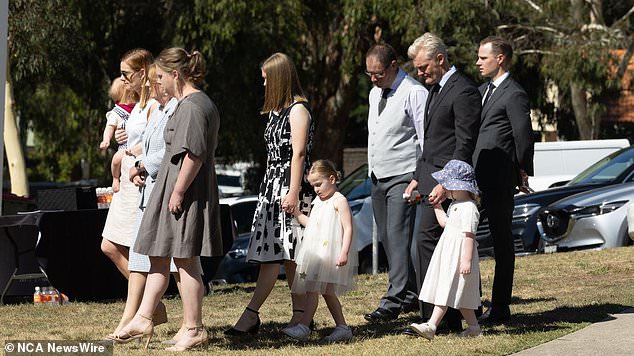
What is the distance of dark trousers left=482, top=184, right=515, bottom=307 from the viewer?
28.5 feet

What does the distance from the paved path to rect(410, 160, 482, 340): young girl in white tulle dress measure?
59cm

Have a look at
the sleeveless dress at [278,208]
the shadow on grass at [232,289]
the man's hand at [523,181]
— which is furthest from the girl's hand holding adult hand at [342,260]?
the shadow on grass at [232,289]

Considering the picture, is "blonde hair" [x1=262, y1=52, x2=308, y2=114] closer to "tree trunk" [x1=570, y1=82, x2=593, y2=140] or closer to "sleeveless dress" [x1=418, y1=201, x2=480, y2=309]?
"sleeveless dress" [x1=418, y1=201, x2=480, y2=309]

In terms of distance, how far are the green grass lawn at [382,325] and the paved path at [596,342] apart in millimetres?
124

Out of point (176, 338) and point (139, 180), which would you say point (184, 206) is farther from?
point (176, 338)

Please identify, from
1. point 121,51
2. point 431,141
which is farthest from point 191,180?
point 121,51

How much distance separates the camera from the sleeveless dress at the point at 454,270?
312 inches

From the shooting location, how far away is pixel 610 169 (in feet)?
53.7

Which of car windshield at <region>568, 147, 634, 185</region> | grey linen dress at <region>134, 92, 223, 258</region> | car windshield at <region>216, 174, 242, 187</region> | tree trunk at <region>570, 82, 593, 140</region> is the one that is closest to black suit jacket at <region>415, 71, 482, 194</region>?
grey linen dress at <region>134, 92, 223, 258</region>

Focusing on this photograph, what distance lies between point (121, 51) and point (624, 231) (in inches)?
622

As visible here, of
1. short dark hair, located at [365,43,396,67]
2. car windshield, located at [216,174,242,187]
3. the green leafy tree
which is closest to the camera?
short dark hair, located at [365,43,396,67]

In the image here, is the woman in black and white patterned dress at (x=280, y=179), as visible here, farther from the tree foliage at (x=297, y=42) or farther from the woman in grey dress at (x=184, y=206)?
the tree foliage at (x=297, y=42)

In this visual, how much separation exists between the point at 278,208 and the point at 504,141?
66.5 inches

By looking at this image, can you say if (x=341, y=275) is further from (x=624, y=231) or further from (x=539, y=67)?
(x=539, y=67)
